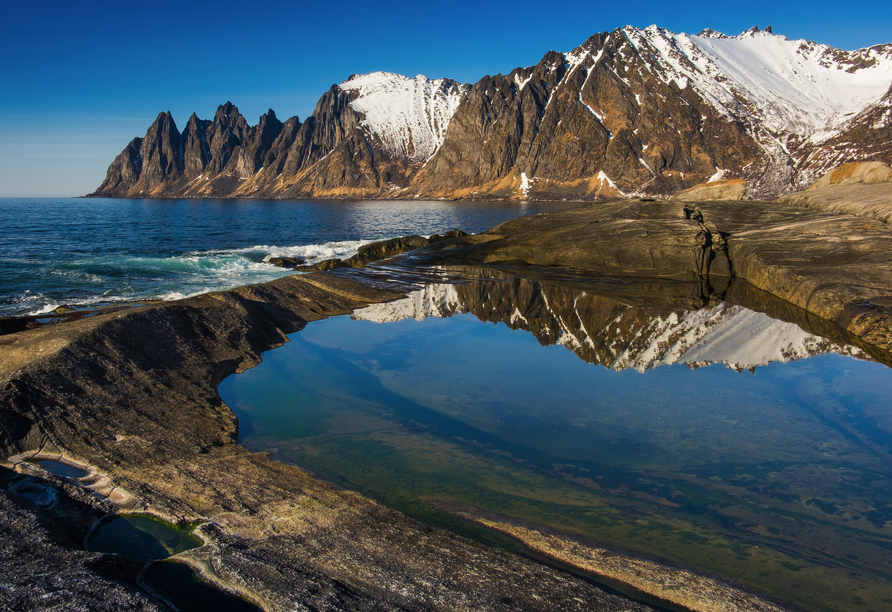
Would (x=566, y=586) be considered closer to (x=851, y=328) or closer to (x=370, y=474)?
(x=370, y=474)

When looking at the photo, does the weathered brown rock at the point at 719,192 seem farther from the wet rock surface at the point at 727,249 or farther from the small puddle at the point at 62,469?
the small puddle at the point at 62,469

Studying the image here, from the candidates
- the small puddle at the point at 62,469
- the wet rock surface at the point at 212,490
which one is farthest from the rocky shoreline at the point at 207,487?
the small puddle at the point at 62,469

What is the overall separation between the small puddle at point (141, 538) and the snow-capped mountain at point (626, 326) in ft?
31.1

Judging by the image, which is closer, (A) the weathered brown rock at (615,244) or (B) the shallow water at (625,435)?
(B) the shallow water at (625,435)

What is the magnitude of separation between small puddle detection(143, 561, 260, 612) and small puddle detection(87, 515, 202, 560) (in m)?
0.47

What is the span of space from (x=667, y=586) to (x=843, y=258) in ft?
66.0

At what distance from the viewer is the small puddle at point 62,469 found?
20.5 feet

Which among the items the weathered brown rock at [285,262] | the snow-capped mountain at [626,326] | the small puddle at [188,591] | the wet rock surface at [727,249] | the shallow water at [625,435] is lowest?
the shallow water at [625,435]

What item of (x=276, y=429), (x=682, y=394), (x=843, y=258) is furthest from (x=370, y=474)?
(x=843, y=258)

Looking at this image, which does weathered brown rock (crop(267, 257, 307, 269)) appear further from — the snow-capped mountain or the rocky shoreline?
the rocky shoreline

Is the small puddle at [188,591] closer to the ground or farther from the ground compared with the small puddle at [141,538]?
farther from the ground

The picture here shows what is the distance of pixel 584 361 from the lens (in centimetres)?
1226

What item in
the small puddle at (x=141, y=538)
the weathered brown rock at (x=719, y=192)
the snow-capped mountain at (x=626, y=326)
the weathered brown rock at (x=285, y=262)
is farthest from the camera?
the weathered brown rock at (x=719, y=192)

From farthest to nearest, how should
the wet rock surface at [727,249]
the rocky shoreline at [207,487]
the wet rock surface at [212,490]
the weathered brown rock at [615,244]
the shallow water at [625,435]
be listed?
the weathered brown rock at [615,244] < the wet rock surface at [727,249] < the shallow water at [625,435] < the wet rock surface at [212,490] < the rocky shoreline at [207,487]
